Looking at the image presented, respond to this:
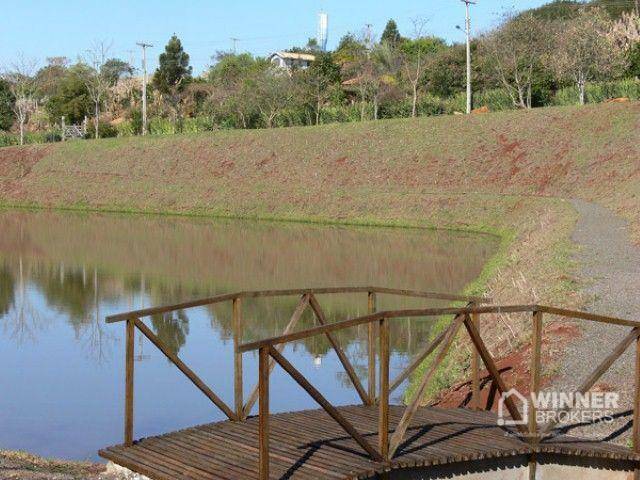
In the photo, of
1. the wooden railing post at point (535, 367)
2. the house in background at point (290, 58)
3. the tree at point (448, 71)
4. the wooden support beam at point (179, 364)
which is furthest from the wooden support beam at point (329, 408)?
the house in background at point (290, 58)

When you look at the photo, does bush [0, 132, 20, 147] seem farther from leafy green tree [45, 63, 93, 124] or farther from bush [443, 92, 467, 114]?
bush [443, 92, 467, 114]

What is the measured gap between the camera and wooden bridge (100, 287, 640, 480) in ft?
22.3

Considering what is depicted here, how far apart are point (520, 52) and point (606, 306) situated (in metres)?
44.9

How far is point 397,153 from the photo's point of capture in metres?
49.9

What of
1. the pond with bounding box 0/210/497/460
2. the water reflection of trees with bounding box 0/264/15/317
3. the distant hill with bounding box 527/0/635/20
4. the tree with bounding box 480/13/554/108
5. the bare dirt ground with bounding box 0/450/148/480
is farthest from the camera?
the distant hill with bounding box 527/0/635/20

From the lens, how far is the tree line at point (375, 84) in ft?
182

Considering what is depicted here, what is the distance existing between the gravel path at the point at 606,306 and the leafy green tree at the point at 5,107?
67.1 metres

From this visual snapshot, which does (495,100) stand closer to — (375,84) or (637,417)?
(375,84)

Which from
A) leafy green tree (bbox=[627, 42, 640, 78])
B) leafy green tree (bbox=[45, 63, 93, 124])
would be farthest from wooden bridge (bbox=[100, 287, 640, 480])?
leafy green tree (bbox=[45, 63, 93, 124])

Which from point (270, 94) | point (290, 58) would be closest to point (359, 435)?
point (270, 94)

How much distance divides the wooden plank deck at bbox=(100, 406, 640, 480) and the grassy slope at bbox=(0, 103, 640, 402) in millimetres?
20611

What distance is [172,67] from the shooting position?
288 feet

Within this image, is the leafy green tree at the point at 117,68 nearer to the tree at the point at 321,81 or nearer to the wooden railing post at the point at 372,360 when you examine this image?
the tree at the point at 321,81

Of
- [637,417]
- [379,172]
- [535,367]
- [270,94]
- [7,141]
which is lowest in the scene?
[637,417]
